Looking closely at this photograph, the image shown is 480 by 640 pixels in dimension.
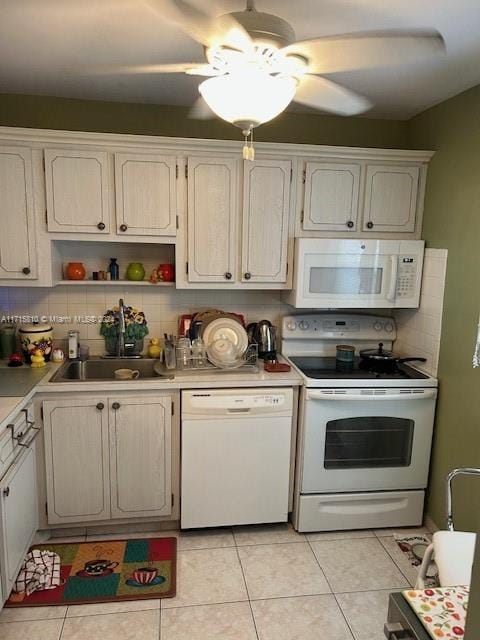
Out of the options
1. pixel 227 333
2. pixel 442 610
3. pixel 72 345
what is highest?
pixel 227 333

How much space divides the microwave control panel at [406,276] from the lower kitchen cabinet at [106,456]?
153 cm

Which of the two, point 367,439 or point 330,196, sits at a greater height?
point 330,196

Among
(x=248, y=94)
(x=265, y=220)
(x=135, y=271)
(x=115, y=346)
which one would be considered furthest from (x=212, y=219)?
(x=248, y=94)

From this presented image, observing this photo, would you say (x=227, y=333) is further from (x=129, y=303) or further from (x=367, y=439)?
(x=367, y=439)

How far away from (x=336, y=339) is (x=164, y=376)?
121cm

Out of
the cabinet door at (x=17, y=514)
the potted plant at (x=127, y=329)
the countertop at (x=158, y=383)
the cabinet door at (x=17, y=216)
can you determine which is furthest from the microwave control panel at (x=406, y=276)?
the cabinet door at (x=17, y=514)

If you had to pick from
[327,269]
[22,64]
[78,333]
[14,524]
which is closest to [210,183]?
[327,269]

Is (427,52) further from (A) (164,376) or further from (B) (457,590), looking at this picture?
(A) (164,376)

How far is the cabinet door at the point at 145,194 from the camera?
2.60m

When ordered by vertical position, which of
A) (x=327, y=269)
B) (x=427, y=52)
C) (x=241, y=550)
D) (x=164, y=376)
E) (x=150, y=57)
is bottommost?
(x=241, y=550)

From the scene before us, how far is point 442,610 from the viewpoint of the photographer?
1.08 meters

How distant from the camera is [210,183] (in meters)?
2.67

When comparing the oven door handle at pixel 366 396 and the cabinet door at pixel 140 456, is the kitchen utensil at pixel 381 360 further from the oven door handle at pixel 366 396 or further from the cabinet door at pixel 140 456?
the cabinet door at pixel 140 456

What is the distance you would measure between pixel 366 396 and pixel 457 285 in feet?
2.55
